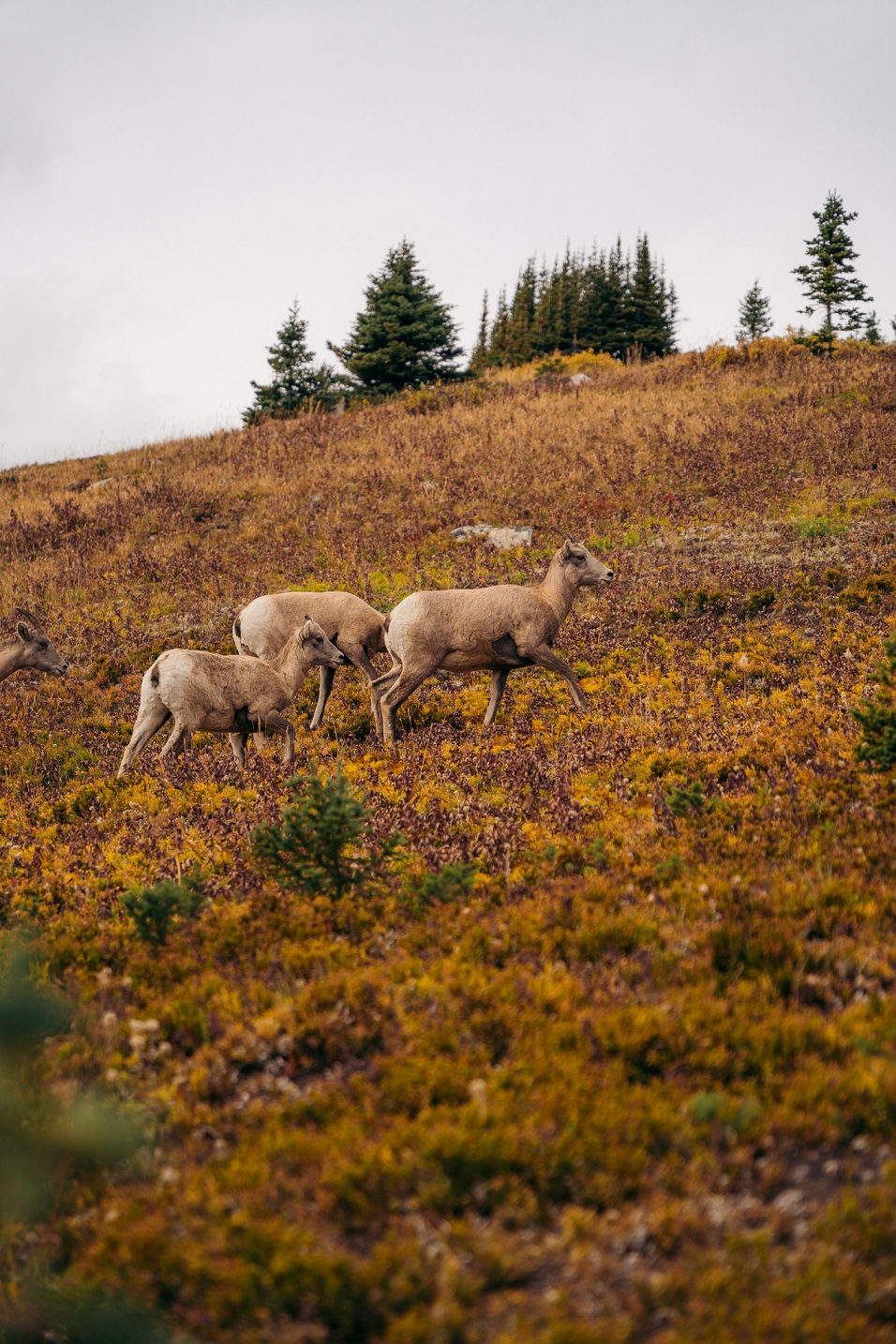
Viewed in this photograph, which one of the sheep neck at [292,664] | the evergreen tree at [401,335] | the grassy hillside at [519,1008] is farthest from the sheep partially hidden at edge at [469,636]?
the evergreen tree at [401,335]

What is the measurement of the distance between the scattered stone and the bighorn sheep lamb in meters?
7.66

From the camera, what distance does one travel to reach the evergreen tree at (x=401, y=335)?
4203 cm

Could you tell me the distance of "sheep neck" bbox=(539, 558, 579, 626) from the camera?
12.7m

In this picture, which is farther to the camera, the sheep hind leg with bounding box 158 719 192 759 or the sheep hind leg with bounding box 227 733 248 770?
the sheep hind leg with bounding box 227 733 248 770

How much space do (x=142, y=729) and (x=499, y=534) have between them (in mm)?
12463

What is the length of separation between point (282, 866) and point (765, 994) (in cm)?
394

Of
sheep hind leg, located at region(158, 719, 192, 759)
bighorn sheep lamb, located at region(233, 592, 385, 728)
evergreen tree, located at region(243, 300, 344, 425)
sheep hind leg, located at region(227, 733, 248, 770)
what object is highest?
evergreen tree, located at region(243, 300, 344, 425)

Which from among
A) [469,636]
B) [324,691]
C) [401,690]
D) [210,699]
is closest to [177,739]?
[210,699]

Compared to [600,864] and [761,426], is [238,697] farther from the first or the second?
[761,426]

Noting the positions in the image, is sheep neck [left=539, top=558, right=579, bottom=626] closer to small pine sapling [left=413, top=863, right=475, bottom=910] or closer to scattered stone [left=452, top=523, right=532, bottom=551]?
small pine sapling [left=413, top=863, right=475, bottom=910]

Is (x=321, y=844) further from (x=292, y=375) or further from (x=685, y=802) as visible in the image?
(x=292, y=375)

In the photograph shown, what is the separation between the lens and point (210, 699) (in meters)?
11.5

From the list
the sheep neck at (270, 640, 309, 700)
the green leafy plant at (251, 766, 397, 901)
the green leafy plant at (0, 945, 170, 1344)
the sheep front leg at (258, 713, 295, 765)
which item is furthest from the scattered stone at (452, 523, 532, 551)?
the green leafy plant at (0, 945, 170, 1344)

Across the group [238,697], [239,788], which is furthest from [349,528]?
[239,788]
